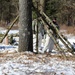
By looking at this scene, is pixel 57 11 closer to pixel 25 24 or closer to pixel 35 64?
pixel 25 24

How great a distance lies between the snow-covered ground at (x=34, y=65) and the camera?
10.5m

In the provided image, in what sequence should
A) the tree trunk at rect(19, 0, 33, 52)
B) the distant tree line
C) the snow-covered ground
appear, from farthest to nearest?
1. the distant tree line
2. the tree trunk at rect(19, 0, 33, 52)
3. the snow-covered ground

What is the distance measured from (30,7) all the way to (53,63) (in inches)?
107

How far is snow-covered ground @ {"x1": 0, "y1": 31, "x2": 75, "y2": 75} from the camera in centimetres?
1054

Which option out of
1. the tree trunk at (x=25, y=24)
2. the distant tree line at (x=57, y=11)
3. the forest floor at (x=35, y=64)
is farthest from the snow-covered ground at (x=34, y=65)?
the distant tree line at (x=57, y=11)

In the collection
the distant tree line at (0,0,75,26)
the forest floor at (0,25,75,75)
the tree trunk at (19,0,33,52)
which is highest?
the tree trunk at (19,0,33,52)

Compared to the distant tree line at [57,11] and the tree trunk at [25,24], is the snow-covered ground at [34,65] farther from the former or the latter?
the distant tree line at [57,11]

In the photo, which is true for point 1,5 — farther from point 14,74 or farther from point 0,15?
point 14,74

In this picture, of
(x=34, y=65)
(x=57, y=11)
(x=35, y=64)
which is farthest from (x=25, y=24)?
(x=57, y=11)

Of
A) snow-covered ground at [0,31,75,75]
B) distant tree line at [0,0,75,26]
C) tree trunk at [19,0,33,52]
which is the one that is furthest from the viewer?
distant tree line at [0,0,75,26]

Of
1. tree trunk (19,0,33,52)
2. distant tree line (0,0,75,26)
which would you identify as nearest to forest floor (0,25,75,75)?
tree trunk (19,0,33,52)

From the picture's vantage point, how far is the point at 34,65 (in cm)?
1144

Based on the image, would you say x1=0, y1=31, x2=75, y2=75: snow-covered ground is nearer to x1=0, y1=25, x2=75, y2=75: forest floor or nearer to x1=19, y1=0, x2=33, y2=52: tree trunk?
x1=0, y1=25, x2=75, y2=75: forest floor

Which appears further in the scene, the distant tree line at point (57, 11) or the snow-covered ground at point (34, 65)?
the distant tree line at point (57, 11)
